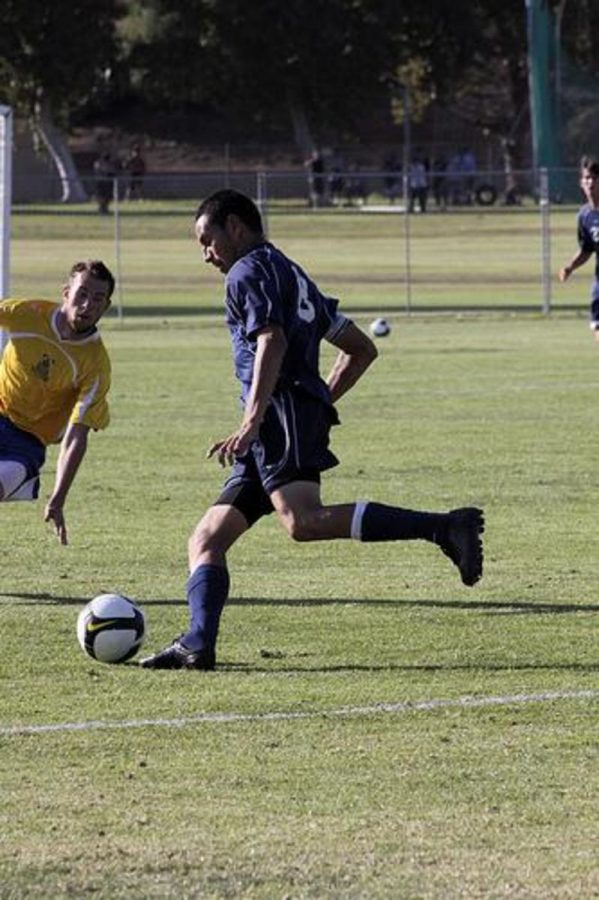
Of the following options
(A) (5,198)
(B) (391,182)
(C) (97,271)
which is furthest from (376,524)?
(B) (391,182)

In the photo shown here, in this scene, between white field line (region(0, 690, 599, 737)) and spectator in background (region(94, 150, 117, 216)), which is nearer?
white field line (region(0, 690, 599, 737))

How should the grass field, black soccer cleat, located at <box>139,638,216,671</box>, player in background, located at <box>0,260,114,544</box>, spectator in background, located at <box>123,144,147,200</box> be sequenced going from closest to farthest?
1. the grass field
2. black soccer cleat, located at <box>139,638,216,671</box>
3. player in background, located at <box>0,260,114,544</box>
4. spectator in background, located at <box>123,144,147,200</box>

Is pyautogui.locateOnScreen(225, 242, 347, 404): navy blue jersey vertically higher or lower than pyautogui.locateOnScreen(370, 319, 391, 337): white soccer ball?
higher

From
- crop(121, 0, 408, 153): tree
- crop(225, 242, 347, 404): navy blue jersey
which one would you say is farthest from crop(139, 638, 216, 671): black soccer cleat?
crop(121, 0, 408, 153): tree

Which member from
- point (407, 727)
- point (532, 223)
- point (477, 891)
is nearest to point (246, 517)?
point (407, 727)

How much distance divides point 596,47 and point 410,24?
731cm

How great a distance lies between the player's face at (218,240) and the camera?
28.7 ft

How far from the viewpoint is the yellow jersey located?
402 inches

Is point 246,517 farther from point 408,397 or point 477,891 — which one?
point 408,397

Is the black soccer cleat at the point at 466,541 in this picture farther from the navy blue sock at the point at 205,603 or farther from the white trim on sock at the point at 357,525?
the navy blue sock at the point at 205,603

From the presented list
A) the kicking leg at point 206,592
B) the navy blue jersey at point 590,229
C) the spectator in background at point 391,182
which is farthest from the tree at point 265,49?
the kicking leg at point 206,592

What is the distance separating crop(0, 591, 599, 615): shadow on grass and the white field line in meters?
1.95

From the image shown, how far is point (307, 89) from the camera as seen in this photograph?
85.8m

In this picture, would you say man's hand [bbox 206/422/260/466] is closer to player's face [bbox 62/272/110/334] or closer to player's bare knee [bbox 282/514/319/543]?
player's bare knee [bbox 282/514/319/543]
